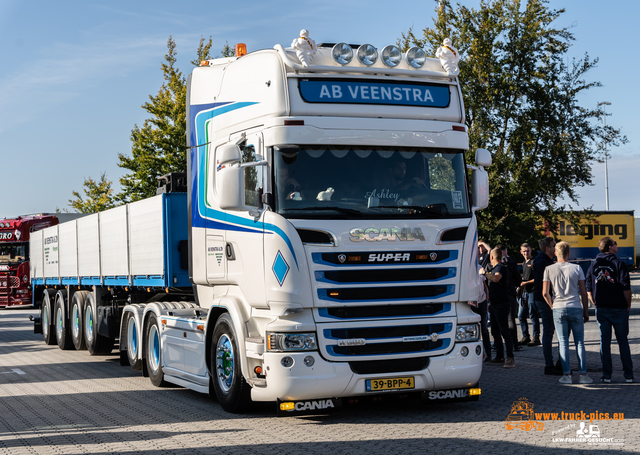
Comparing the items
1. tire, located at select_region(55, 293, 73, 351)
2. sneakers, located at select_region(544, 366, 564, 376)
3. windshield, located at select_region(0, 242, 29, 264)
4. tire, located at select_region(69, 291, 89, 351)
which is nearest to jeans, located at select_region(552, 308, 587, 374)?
sneakers, located at select_region(544, 366, 564, 376)

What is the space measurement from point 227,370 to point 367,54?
390 cm

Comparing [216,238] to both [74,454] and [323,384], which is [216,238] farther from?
[74,454]

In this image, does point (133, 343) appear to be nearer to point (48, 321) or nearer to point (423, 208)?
point (423, 208)

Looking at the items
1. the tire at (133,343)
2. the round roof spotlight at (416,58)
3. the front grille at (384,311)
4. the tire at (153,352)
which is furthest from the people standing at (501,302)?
the tire at (133,343)

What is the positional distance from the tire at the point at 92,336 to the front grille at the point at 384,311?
8480 mm

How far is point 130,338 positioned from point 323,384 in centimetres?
590

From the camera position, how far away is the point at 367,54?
819cm

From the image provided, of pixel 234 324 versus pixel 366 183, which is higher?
pixel 366 183

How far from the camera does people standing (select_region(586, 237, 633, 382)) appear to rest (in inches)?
382

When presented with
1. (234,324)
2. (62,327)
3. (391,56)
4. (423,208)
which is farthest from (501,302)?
(62,327)

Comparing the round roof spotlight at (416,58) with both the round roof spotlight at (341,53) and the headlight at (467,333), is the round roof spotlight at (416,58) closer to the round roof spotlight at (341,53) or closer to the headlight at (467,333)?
the round roof spotlight at (341,53)

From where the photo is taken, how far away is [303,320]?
7.39 m

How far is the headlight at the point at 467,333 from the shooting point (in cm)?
791

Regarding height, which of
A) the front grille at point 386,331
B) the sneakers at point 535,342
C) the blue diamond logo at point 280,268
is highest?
the blue diamond logo at point 280,268
